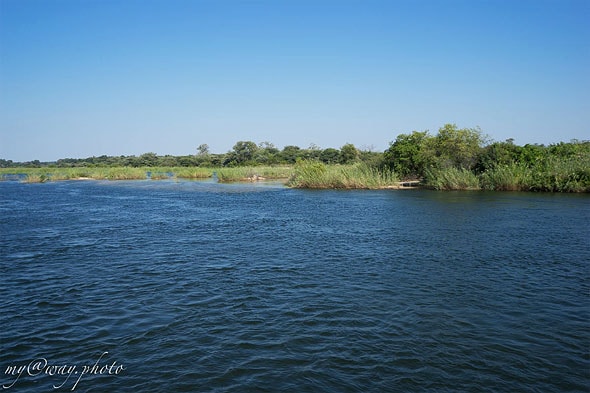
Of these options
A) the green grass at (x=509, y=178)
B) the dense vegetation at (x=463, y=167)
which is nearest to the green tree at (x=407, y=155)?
the dense vegetation at (x=463, y=167)

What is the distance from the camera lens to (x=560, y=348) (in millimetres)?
8578

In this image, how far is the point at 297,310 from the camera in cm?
1069

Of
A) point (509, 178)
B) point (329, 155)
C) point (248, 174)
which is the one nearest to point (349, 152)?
point (329, 155)

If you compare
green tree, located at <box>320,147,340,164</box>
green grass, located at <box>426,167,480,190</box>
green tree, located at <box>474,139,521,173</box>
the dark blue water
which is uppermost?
green tree, located at <box>320,147,340,164</box>

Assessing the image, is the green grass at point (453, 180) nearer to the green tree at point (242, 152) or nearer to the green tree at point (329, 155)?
the green tree at point (329, 155)

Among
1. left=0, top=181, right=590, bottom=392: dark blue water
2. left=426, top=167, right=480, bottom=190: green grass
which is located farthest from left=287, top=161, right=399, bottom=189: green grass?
left=0, top=181, right=590, bottom=392: dark blue water

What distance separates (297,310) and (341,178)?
42.5 metres

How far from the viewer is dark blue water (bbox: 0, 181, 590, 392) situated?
301 inches

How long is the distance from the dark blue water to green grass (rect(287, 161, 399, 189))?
29706 millimetres

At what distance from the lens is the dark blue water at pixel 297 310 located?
25.1ft

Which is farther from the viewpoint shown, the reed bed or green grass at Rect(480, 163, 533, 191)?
the reed bed

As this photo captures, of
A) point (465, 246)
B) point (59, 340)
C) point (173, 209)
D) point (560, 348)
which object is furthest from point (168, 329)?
point (173, 209)

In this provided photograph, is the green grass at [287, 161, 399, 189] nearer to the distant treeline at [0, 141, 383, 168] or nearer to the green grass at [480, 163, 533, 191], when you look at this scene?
the green grass at [480, 163, 533, 191]

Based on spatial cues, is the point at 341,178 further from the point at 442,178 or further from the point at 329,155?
the point at 329,155
